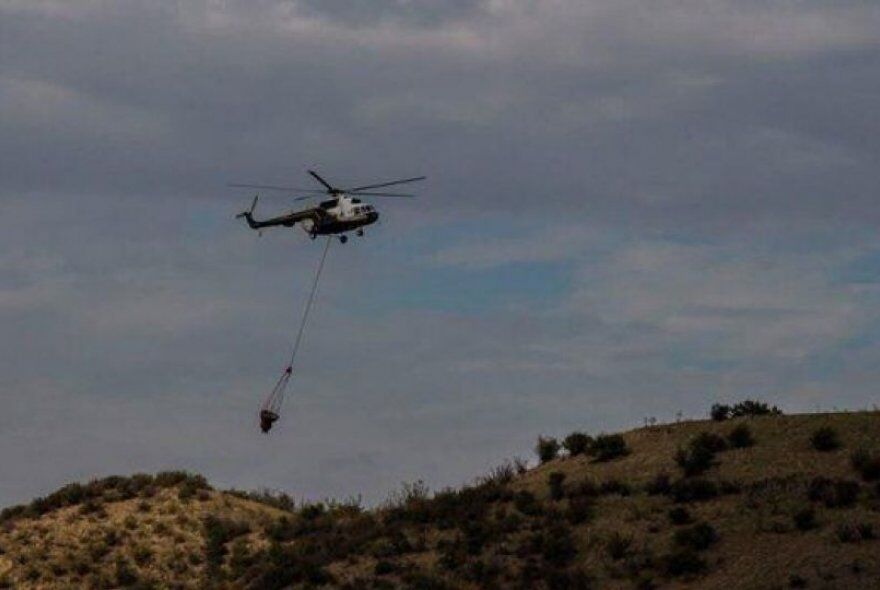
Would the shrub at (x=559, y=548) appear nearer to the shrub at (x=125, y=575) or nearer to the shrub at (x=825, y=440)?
the shrub at (x=825, y=440)

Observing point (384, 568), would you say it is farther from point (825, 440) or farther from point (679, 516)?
point (825, 440)

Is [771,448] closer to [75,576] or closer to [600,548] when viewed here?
[600,548]

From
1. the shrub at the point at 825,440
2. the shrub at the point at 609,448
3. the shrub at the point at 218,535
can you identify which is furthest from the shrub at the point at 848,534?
the shrub at the point at 218,535

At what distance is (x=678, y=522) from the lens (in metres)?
40.8

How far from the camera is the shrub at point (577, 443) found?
48969mm

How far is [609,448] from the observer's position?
4753 cm

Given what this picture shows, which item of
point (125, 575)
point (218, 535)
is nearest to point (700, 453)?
point (218, 535)

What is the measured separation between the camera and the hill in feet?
124

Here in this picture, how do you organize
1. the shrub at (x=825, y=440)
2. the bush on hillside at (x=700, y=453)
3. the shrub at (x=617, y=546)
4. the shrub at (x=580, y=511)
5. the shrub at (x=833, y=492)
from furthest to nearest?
the bush on hillside at (x=700, y=453) → the shrub at (x=825, y=440) → the shrub at (x=580, y=511) → the shrub at (x=617, y=546) → the shrub at (x=833, y=492)

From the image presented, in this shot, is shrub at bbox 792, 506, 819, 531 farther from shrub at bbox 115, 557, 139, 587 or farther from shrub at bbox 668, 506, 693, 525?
shrub at bbox 115, 557, 139, 587

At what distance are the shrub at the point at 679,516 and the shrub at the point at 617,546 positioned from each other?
1.36 metres

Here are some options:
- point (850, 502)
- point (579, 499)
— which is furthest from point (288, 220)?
point (850, 502)

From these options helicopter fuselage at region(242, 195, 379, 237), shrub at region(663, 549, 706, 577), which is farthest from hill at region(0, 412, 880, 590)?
helicopter fuselage at region(242, 195, 379, 237)

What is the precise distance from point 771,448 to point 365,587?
12.3m
